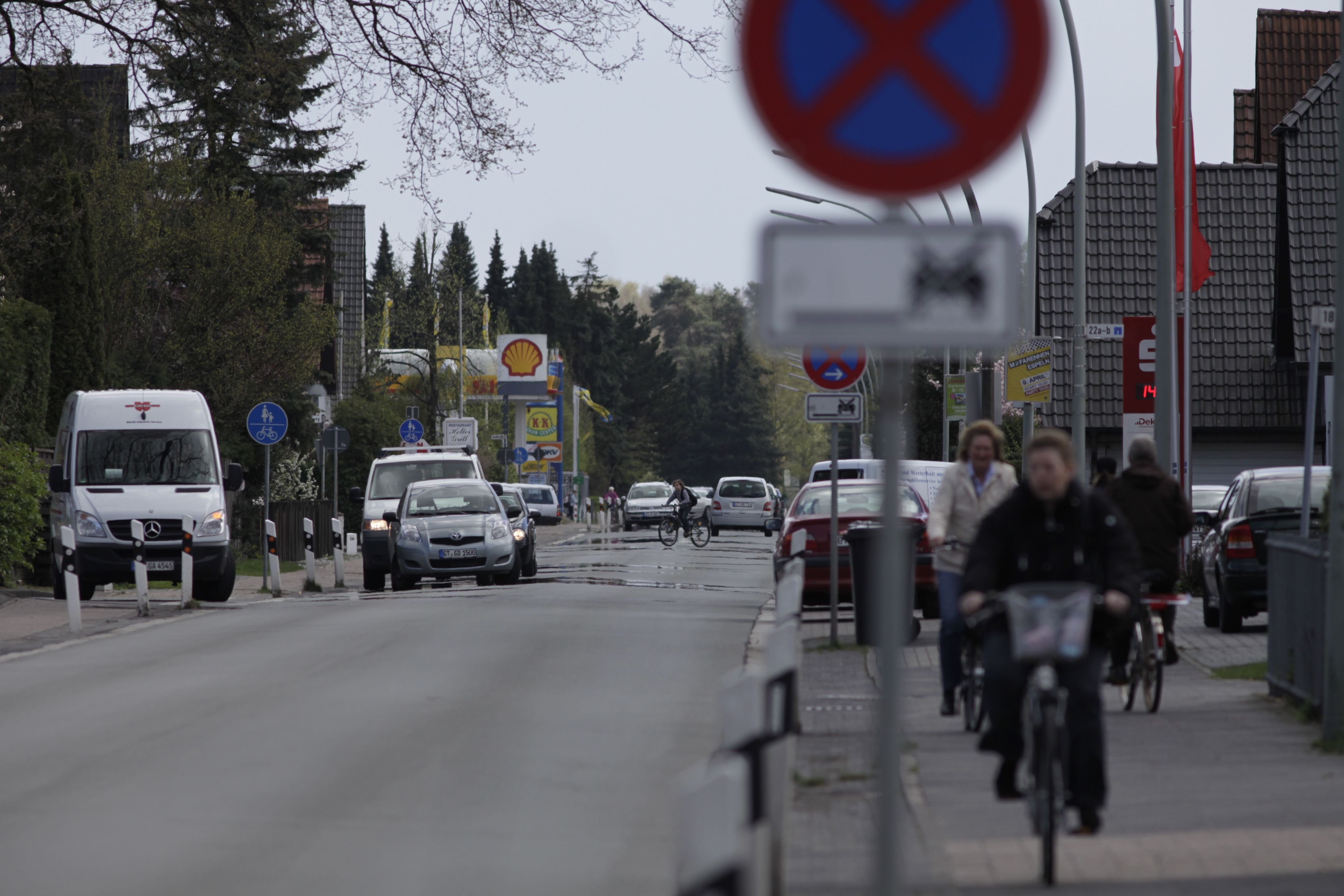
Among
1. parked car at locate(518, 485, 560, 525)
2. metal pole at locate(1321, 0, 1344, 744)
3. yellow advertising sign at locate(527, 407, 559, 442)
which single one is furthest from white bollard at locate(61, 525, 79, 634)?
yellow advertising sign at locate(527, 407, 559, 442)

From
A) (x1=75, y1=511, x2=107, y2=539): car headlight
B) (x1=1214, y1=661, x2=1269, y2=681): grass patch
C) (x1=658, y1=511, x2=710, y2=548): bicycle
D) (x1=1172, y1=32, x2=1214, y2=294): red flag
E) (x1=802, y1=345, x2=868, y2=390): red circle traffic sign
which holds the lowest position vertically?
(x1=658, y1=511, x2=710, y2=548): bicycle

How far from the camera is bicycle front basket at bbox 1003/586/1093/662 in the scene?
663 centimetres

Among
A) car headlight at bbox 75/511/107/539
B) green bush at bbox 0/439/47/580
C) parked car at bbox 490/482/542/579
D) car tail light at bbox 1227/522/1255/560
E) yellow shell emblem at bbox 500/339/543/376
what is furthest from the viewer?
yellow shell emblem at bbox 500/339/543/376

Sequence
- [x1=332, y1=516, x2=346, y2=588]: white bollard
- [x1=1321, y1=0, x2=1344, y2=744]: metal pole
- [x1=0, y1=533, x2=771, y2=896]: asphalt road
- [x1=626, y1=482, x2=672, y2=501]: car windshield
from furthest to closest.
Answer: [x1=626, y1=482, x2=672, y2=501]: car windshield → [x1=332, y1=516, x2=346, y2=588]: white bollard → [x1=1321, y1=0, x2=1344, y2=744]: metal pole → [x1=0, y1=533, x2=771, y2=896]: asphalt road

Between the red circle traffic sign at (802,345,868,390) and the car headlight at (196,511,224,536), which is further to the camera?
the car headlight at (196,511,224,536)

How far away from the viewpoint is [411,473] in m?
29.6

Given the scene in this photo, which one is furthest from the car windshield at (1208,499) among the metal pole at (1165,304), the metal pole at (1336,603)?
the metal pole at (1336,603)

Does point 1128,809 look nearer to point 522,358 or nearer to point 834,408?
point 834,408

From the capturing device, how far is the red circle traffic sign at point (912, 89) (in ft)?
14.2

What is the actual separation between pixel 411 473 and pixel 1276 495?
15622mm

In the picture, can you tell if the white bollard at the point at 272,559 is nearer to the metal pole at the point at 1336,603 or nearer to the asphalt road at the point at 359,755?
the asphalt road at the point at 359,755

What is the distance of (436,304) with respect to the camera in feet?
185

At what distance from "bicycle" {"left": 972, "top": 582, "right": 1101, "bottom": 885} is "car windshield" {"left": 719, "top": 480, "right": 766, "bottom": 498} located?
46.6 meters

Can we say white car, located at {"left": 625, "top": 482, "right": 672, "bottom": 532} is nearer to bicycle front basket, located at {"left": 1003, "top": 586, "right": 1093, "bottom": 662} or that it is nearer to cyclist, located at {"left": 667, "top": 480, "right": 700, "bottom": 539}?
cyclist, located at {"left": 667, "top": 480, "right": 700, "bottom": 539}
